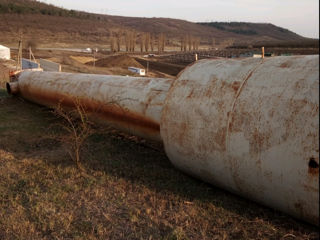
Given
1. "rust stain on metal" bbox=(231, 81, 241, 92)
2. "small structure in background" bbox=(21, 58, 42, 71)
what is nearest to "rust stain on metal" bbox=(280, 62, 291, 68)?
"rust stain on metal" bbox=(231, 81, 241, 92)

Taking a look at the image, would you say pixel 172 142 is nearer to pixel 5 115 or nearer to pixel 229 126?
pixel 229 126

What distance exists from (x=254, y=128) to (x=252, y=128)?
0.03 metres

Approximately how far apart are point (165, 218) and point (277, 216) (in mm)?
1385

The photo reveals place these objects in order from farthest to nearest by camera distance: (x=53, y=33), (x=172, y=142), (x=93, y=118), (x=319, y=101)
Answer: (x=53, y=33), (x=93, y=118), (x=172, y=142), (x=319, y=101)

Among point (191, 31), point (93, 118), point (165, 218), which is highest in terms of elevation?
point (191, 31)

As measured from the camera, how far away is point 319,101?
299 centimetres

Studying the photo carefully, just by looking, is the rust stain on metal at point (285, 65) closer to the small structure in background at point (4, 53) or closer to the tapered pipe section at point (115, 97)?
the tapered pipe section at point (115, 97)

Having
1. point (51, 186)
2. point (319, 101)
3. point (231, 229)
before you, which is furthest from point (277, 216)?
point (51, 186)

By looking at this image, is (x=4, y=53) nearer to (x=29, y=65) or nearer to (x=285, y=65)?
(x=29, y=65)

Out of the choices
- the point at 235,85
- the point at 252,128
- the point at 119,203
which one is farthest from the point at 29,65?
the point at 252,128

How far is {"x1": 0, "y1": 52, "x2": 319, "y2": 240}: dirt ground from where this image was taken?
11.5 ft

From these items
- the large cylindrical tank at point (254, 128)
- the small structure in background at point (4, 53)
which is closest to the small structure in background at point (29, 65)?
the small structure in background at point (4, 53)

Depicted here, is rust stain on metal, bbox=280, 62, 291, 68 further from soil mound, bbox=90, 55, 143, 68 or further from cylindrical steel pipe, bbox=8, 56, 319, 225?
soil mound, bbox=90, 55, 143, 68

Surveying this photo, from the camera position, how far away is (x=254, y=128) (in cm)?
342
